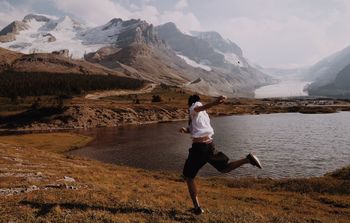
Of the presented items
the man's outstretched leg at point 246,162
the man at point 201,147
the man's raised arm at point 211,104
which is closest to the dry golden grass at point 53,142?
the man at point 201,147

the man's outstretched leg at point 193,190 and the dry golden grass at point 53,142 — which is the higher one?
the man's outstretched leg at point 193,190

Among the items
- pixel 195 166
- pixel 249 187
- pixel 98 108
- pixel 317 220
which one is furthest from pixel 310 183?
pixel 98 108

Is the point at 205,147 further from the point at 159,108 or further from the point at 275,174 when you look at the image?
the point at 159,108

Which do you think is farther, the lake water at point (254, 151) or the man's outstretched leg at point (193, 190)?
the lake water at point (254, 151)

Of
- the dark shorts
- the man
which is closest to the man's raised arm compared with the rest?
the man

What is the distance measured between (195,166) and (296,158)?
58211mm

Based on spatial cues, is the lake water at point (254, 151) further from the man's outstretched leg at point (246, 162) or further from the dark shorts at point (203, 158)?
the dark shorts at point (203, 158)

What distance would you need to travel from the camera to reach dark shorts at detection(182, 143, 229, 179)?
16078mm

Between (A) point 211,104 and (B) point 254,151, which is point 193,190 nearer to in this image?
(A) point 211,104

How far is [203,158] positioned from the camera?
16.1 metres

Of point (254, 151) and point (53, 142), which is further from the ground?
point (254, 151)

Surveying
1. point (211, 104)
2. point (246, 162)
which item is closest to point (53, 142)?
point (246, 162)

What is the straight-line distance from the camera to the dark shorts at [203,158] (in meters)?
16.1

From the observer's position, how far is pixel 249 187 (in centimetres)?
4109
